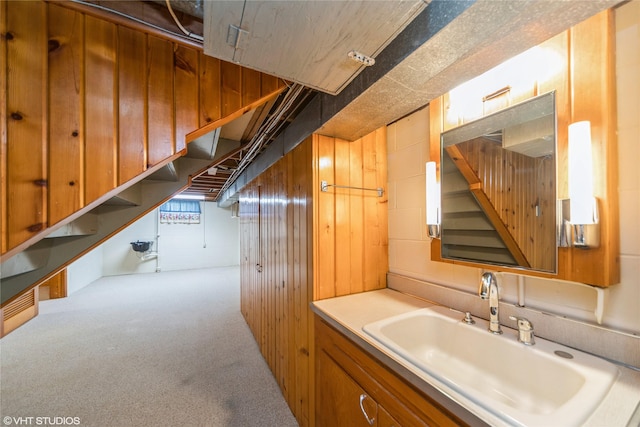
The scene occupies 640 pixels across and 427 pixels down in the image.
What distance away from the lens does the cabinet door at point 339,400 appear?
0.98 meters

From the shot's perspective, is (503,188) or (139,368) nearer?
(503,188)

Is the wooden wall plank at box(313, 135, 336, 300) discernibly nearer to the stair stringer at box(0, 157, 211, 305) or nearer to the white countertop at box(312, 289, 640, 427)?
the white countertop at box(312, 289, 640, 427)

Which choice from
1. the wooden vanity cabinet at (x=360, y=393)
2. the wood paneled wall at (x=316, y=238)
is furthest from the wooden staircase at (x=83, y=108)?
the wooden vanity cabinet at (x=360, y=393)

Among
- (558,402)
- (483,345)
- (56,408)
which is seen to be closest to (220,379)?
(56,408)

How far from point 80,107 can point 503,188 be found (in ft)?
6.20

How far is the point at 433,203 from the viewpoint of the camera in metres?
1.30

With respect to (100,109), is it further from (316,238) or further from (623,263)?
(623,263)

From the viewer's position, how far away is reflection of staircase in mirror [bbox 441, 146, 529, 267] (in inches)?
42.6

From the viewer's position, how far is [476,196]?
1200 millimetres

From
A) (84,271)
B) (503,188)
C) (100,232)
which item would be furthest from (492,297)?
(84,271)

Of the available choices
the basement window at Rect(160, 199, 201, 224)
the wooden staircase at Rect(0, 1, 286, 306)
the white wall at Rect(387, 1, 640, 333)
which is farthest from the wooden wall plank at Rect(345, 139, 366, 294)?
the basement window at Rect(160, 199, 201, 224)

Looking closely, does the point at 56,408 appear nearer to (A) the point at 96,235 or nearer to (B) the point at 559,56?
(A) the point at 96,235

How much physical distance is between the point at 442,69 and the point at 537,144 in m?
0.51

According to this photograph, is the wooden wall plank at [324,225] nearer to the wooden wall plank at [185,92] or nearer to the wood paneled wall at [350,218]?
the wood paneled wall at [350,218]
